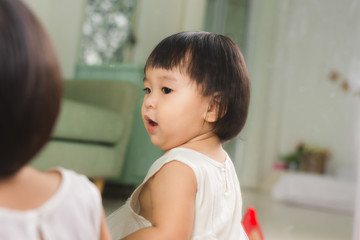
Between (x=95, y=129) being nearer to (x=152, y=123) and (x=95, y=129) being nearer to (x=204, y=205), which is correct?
(x=152, y=123)

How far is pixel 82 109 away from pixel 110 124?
7 cm

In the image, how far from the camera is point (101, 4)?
34.4 inches

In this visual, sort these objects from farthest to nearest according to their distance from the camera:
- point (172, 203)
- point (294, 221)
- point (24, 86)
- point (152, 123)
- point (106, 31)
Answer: point (294, 221) < point (106, 31) < point (152, 123) < point (172, 203) < point (24, 86)

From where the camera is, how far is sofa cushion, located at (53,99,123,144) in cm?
73

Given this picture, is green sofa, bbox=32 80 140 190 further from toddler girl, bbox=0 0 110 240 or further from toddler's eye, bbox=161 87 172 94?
toddler girl, bbox=0 0 110 240

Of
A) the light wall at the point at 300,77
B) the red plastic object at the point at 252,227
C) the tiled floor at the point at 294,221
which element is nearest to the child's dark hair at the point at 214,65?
the red plastic object at the point at 252,227

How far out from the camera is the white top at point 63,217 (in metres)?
0.40

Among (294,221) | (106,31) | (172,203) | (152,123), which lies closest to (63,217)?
(172,203)

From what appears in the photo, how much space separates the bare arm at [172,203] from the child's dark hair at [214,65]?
0.14m

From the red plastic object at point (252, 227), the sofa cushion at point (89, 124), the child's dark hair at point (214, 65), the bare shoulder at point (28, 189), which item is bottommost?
the red plastic object at point (252, 227)

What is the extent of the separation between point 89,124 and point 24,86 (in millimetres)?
441

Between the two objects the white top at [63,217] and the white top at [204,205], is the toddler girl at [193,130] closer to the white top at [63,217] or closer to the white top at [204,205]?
the white top at [204,205]

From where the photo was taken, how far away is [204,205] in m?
0.73

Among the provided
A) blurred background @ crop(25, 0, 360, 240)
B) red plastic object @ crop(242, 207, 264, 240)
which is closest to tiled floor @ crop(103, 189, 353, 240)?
blurred background @ crop(25, 0, 360, 240)
